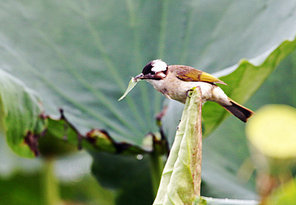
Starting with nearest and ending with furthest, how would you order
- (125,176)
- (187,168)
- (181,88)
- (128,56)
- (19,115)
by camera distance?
(187,168) < (181,88) < (19,115) < (128,56) < (125,176)

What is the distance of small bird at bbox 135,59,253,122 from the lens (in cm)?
63

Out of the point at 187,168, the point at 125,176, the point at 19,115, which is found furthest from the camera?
the point at 125,176

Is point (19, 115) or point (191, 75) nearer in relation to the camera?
point (191, 75)

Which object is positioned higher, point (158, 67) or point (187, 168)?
point (158, 67)

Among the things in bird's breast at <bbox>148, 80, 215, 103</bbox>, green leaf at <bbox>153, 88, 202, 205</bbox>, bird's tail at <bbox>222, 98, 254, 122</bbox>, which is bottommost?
green leaf at <bbox>153, 88, 202, 205</bbox>

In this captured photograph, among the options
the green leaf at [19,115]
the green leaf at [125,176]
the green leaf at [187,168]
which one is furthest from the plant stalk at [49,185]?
the green leaf at [187,168]

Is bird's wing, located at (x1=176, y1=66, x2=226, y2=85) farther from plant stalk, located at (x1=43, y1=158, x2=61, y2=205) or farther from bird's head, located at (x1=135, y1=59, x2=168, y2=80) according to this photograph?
plant stalk, located at (x1=43, y1=158, x2=61, y2=205)

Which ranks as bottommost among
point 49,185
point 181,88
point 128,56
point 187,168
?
point 187,168

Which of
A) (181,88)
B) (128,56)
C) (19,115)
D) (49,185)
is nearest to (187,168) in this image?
(181,88)

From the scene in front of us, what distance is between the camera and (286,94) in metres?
1.21

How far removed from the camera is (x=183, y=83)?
25.1 inches

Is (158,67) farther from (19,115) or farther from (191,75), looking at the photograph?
(19,115)

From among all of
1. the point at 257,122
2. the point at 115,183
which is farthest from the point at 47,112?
the point at 257,122

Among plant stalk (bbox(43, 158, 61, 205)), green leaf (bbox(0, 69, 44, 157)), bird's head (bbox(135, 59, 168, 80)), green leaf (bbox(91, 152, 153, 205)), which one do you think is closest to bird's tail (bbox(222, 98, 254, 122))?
bird's head (bbox(135, 59, 168, 80))
